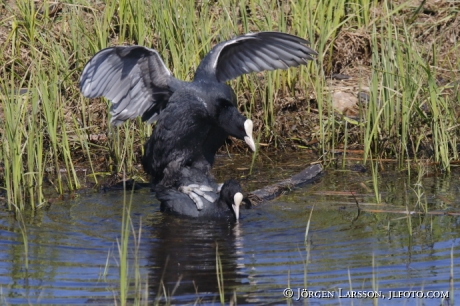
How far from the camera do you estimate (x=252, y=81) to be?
7.33 metres

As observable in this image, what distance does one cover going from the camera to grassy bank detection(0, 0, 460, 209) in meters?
6.38

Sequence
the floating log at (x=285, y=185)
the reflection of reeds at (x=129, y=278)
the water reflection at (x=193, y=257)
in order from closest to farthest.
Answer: the reflection of reeds at (x=129, y=278)
the water reflection at (x=193, y=257)
the floating log at (x=285, y=185)

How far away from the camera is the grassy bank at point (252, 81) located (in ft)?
20.9

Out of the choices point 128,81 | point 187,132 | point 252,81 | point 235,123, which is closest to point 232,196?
point 235,123

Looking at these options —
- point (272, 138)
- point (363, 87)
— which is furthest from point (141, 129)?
point (363, 87)

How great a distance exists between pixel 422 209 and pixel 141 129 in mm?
2424

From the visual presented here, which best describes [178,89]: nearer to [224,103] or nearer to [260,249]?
[224,103]

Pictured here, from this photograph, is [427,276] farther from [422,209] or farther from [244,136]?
[244,136]

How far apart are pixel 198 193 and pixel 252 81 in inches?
62.0

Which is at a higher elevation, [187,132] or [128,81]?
[128,81]

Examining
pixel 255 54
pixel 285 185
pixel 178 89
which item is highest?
pixel 255 54

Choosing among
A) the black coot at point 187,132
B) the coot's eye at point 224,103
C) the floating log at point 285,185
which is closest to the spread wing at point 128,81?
the black coot at point 187,132

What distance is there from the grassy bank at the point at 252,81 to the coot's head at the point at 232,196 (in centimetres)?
107

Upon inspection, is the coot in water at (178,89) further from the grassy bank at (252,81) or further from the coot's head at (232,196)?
the grassy bank at (252,81)
